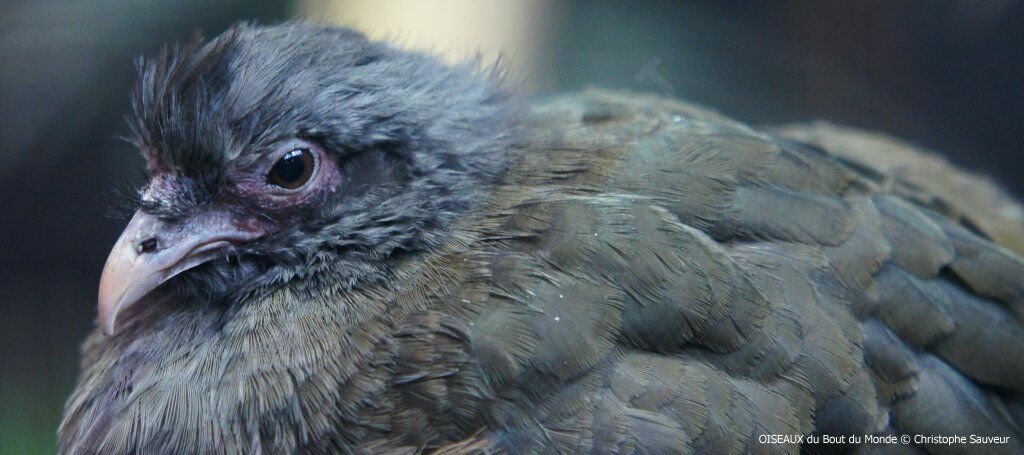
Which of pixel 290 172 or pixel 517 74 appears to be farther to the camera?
pixel 517 74

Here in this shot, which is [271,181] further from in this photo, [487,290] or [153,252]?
[487,290]

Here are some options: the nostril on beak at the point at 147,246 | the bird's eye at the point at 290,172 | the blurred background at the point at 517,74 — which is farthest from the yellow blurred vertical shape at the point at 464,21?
the nostril on beak at the point at 147,246

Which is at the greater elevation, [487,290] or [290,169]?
[290,169]

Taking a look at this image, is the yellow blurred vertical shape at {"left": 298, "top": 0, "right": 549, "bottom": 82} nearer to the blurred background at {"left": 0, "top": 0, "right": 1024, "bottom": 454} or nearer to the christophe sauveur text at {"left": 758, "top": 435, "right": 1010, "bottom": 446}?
the blurred background at {"left": 0, "top": 0, "right": 1024, "bottom": 454}

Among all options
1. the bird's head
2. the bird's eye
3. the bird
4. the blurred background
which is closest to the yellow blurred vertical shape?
the blurred background

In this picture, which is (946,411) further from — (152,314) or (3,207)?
(3,207)

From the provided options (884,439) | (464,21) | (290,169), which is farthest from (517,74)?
(884,439)
